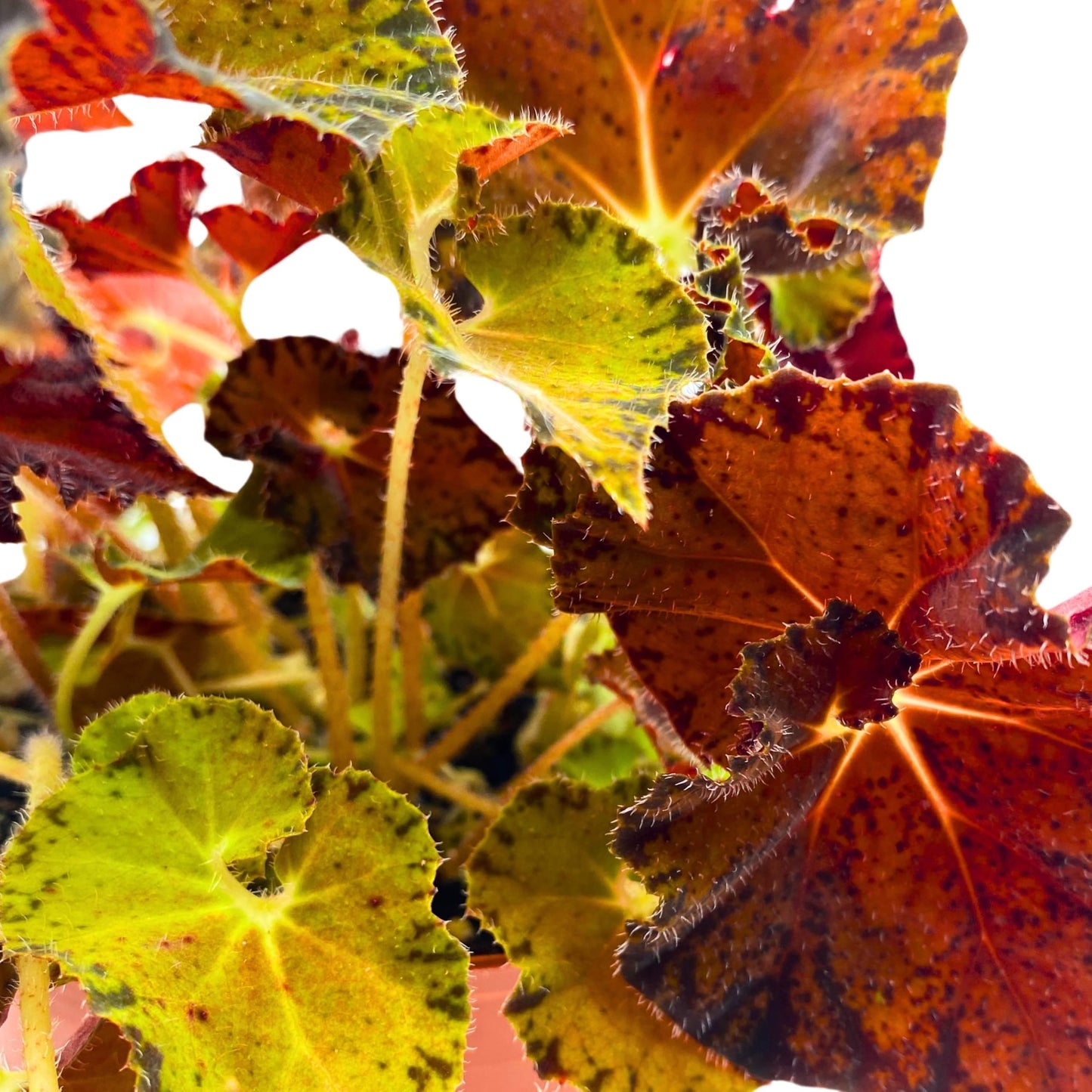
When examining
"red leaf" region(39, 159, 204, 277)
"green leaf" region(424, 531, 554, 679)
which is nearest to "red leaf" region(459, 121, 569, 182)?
"red leaf" region(39, 159, 204, 277)

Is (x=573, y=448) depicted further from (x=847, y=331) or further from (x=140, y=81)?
(x=847, y=331)

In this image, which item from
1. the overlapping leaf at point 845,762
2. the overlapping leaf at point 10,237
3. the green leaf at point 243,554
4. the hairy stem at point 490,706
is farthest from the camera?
the hairy stem at point 490,706

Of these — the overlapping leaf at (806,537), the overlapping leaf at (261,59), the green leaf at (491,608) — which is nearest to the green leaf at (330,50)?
the overlapping leaf at (261,59)

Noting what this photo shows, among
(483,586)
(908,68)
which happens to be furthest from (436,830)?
(908,68)

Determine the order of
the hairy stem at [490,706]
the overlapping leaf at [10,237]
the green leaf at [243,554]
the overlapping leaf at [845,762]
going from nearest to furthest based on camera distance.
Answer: the overlapping leaf at [10,237] < the overlapping leaf at [845,762] < the green leaf at [243,554] < the hairy stem at [490,706]

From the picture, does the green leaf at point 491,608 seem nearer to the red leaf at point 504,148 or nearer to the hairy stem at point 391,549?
the hairy stem at point 391,549

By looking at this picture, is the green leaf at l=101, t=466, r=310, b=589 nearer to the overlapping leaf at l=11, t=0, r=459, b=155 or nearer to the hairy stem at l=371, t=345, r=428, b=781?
the hairy stem at l=371, t=345, r=428, b=781

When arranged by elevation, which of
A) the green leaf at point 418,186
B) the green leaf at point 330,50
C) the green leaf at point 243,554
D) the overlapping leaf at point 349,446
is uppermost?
the green leaf at point 330,50
